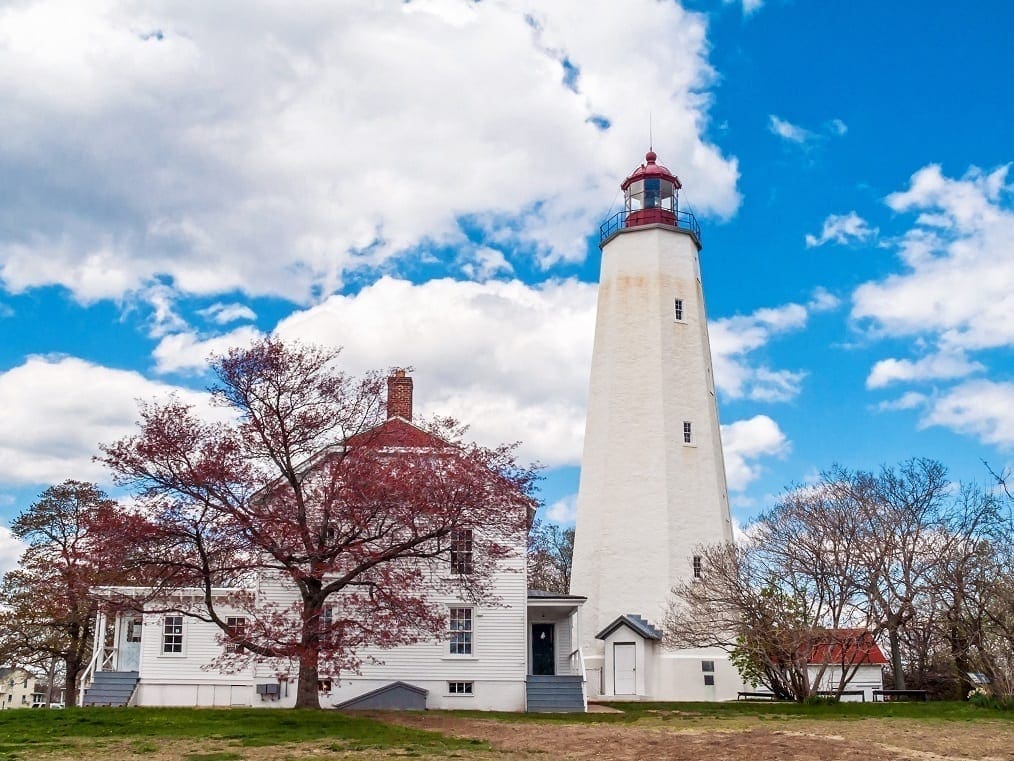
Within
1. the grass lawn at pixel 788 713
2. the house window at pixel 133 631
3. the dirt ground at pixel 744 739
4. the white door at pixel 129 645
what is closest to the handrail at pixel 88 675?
the white door at pixel 129 645

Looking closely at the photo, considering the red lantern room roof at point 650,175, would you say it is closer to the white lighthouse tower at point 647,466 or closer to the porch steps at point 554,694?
the white lighthouse tower at point 647,466

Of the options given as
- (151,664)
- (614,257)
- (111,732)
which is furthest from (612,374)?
(111,732)

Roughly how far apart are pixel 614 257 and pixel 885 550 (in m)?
13.6

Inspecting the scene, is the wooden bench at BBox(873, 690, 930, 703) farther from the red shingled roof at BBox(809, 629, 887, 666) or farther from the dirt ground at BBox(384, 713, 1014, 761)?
the dirt ground at BBox(384, 713, 1014, 761)

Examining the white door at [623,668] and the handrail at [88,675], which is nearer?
the handrail at [88,675]

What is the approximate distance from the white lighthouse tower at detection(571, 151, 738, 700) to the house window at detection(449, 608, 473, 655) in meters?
6.58

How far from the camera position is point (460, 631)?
26.4m

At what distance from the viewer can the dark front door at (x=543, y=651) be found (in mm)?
29781

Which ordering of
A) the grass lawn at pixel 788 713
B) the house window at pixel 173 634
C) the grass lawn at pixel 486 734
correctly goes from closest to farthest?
Result: 1. the grass lawn at pixel 486 734
2. the grass lawn at pixel 788 713
3. the house window at pixel 173 634

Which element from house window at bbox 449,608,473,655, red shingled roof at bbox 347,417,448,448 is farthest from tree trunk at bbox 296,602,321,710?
house window at bbox 449,608,473,655

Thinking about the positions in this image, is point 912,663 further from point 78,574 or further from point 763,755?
point 78,574

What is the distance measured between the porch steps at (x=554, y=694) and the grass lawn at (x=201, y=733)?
6.64 metres

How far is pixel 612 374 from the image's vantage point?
34.0 metres

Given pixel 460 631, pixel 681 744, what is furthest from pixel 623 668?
pixel 681 744
